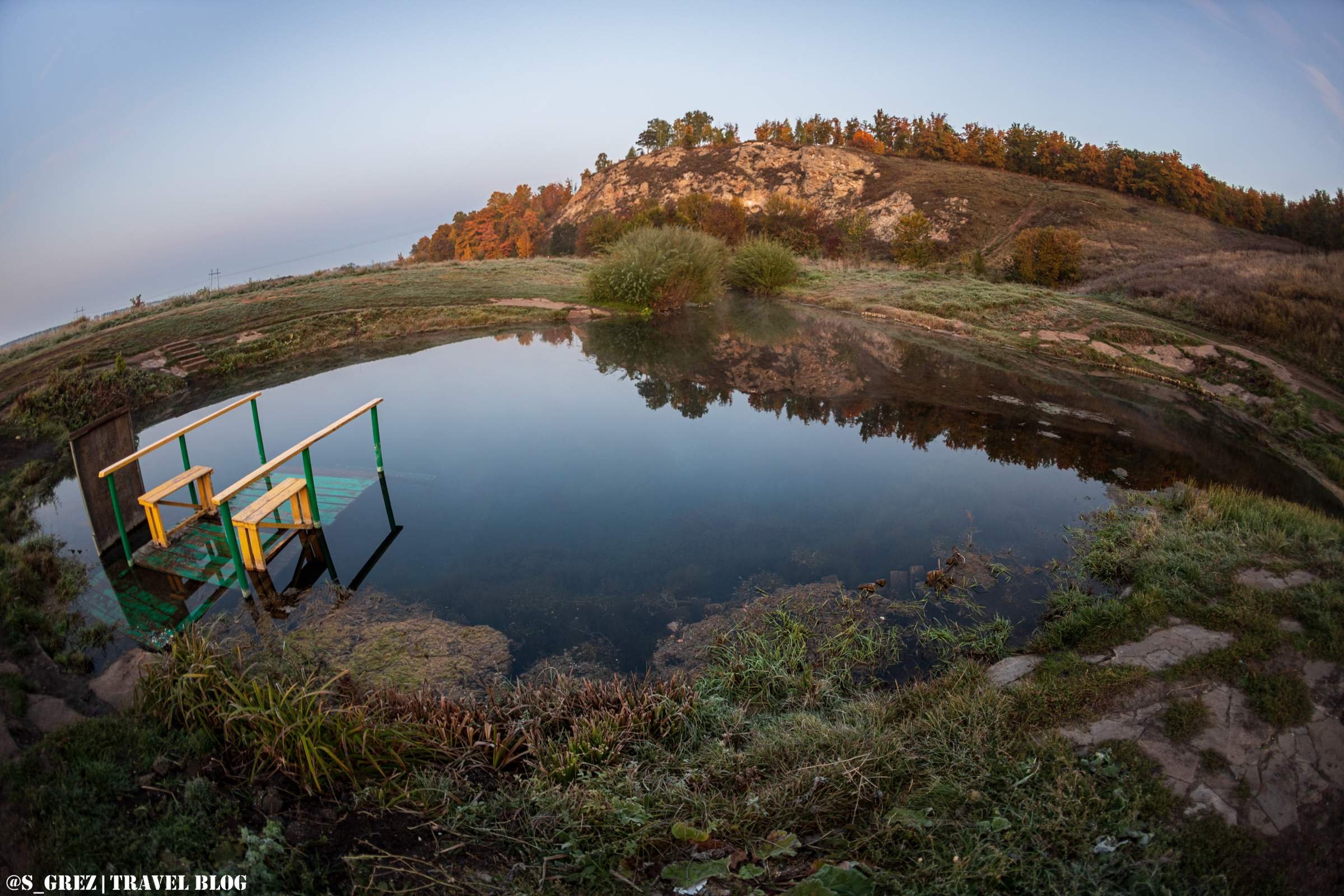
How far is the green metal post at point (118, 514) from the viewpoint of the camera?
18.1 feet

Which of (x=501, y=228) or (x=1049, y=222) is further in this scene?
(x=501, y=228)

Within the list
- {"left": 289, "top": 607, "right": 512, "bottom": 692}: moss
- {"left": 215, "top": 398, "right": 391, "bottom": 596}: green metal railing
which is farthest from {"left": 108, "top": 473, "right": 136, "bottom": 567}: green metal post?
{"left": 289, "top": 607, "right": 512, "bottom": 692}: moss

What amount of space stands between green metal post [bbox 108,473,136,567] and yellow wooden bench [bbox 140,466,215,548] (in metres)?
0.19

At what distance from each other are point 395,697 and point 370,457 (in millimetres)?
5389

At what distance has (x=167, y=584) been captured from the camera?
5570mm

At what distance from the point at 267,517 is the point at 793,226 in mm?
31805

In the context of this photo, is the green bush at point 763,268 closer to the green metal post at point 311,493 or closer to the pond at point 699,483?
the pond at point 699,483

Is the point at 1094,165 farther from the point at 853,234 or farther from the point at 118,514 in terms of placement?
the point at 118,514

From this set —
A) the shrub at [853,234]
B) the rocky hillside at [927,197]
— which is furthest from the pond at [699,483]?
the shrub at [853,234]

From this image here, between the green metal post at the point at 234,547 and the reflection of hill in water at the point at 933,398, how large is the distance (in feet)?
22.1

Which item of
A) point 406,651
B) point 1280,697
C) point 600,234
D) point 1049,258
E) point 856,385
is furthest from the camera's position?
point 600,234

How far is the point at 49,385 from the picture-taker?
33.5ft

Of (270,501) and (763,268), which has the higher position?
(763,268)

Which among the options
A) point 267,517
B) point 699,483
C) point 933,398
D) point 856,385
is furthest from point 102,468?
point 933,398
